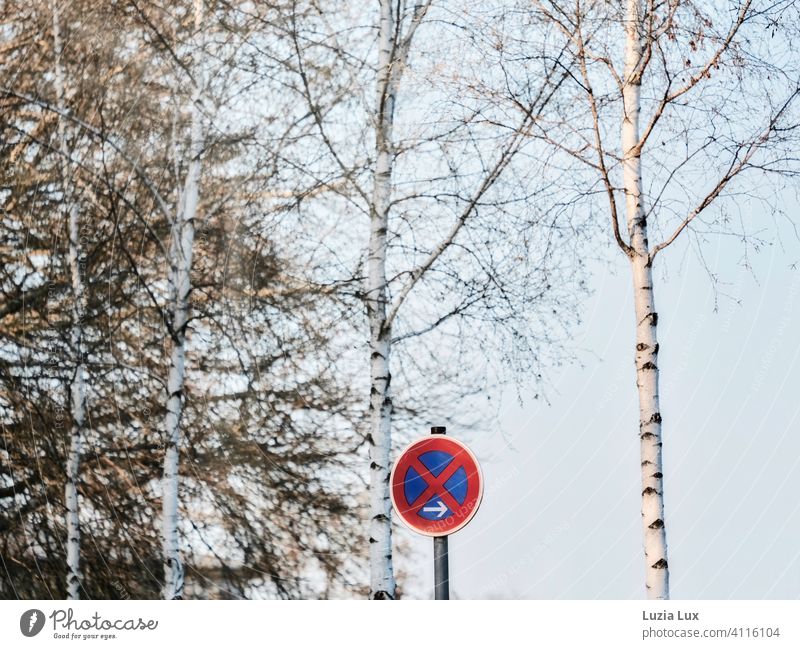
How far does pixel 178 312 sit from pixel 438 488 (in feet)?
11.7

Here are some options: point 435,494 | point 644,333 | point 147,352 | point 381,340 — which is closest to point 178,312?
point 147,352

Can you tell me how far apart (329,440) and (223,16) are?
12.3 ft

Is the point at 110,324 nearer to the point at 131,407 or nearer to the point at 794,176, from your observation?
the point at 131,407

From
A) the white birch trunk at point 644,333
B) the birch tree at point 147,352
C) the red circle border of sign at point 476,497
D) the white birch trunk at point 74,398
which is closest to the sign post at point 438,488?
the red circle border of sign at point 476,497

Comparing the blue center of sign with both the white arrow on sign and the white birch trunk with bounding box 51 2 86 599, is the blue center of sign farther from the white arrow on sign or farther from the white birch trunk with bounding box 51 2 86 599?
the white birch trunk with bounding box 51 2 86 599

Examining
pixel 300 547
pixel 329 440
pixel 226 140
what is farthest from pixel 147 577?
pixel 226 140

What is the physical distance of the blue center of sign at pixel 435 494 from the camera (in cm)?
553

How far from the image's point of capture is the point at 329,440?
879 centimetres

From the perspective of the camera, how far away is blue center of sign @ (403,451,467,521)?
5527 mm

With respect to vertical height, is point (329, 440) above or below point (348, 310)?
below
